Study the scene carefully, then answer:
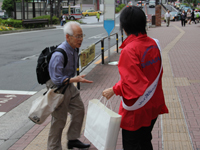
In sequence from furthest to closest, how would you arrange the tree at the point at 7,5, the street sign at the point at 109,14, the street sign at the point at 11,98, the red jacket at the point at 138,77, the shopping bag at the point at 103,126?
1. the tree at the point at 7,5
2. the street sign at the point at 109,14
3. the street sign at the point at 11,98
4. the shopping bag at the point at 103,126
5. the red jacket at the point at 138,77

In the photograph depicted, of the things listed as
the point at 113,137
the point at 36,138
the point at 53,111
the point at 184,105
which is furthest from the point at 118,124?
the point at 184,105

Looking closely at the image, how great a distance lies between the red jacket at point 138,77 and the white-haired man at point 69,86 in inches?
35.1

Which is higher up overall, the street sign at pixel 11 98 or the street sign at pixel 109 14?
the street sign at pixel 109 14

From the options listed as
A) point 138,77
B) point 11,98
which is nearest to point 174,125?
point 138,77

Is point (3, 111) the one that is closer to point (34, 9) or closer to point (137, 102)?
point (137, 102)

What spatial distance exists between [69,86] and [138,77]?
1385 millimetres


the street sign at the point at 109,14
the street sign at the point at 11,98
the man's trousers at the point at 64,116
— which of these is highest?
the street sign at the point at 109,14

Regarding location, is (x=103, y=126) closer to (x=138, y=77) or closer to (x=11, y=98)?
(x=138, y=77)

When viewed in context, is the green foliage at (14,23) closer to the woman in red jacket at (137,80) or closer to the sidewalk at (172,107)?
the sidewalk at (172,107)

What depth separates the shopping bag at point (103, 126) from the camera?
8.46 ft

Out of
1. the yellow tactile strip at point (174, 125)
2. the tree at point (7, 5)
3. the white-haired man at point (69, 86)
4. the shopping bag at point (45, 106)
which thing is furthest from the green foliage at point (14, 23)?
the tree at point (7, 5)

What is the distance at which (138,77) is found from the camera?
96.8 inches

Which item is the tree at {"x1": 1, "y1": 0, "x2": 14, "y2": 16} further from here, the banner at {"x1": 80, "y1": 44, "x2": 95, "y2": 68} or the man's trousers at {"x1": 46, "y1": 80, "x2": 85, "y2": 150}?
the man's trousers at {"x1": 46, "y1": 80, "x2": 85, "y2": 150}

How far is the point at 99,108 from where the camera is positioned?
9.04 ft
